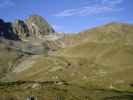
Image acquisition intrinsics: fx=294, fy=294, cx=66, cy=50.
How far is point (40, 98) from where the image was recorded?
138750 mm

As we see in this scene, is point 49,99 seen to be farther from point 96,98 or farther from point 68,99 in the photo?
point 96,98

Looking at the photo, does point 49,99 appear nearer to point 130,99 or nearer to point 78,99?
point 78,99


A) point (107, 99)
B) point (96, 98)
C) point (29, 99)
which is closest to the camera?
point (29, 99)

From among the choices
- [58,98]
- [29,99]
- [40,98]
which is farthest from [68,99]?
[29,99]

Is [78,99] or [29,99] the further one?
[78,99]

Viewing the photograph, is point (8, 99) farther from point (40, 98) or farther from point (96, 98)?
point (96, 98)

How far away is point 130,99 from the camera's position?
131875 millimetres

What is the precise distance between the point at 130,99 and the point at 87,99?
19.5 meters

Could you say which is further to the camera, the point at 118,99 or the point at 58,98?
the point at 58,98

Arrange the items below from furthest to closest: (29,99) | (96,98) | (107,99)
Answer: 1. (96,98)
2. (107,99)
3. (29,99)

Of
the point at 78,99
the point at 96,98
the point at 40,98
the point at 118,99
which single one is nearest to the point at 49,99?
the point at 40,98

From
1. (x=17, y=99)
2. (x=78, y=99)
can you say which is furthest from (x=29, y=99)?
(x=78, y=99)

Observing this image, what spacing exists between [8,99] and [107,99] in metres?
45.2

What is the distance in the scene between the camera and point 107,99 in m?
133
